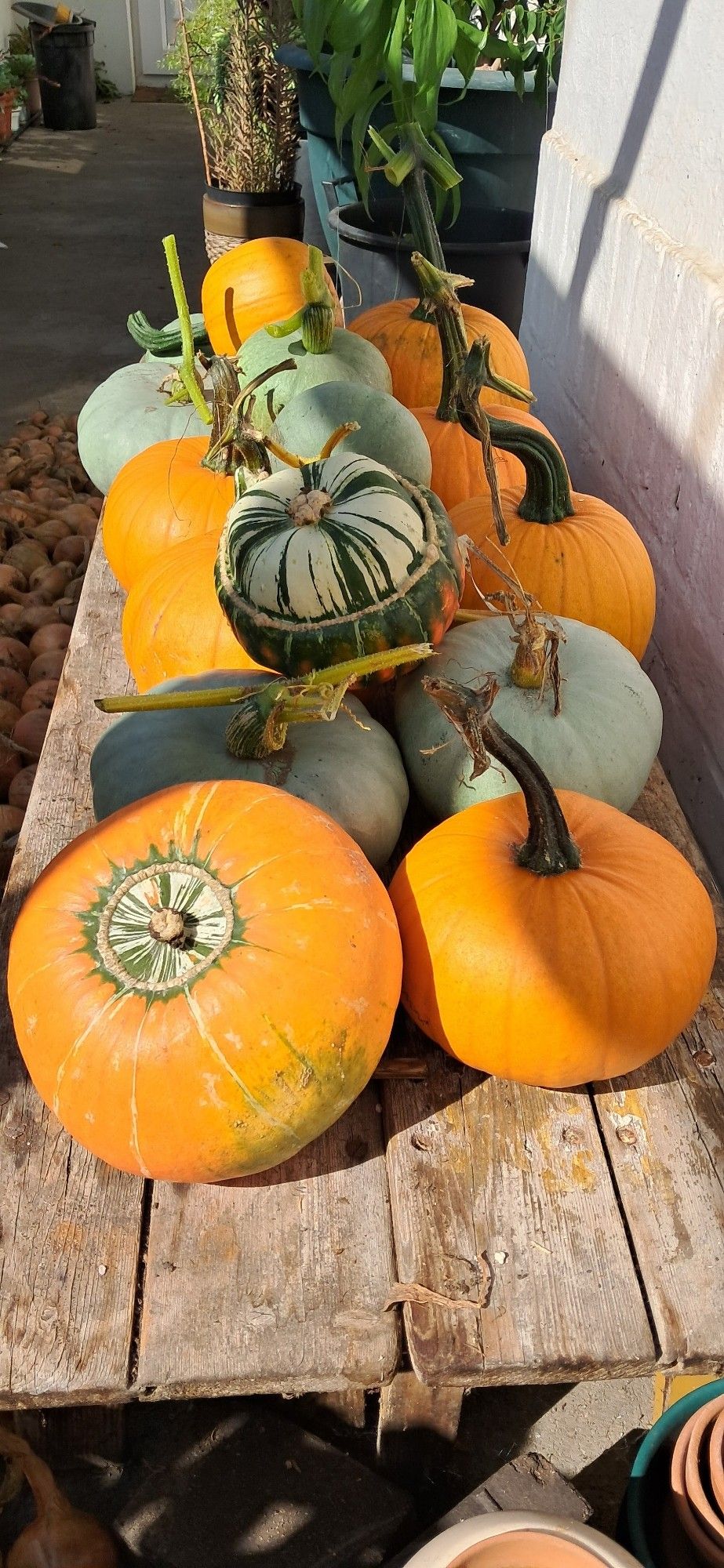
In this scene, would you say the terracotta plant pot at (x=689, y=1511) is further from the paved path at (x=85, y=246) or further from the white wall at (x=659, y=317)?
the paved path at (x=85, y=246)

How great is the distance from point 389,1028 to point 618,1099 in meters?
0.32

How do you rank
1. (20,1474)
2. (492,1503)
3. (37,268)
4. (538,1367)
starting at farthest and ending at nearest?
(37,268) < (20,1474) < (492,1503) < (538,1367)

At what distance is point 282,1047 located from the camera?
112cm

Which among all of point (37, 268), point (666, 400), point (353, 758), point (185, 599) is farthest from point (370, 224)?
point (37, 268)

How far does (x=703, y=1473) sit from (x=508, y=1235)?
55 cm

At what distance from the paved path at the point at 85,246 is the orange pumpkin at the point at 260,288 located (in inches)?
104

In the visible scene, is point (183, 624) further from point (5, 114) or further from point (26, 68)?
point (26, 68)

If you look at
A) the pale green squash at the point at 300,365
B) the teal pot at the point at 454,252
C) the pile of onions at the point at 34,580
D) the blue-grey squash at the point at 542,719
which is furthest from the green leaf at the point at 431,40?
the blue-grey squash at the point at 542,719

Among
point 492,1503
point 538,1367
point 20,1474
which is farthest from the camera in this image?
point 20,1474

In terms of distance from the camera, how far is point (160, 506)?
2057 millimetres

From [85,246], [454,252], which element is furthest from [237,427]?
[85,246]

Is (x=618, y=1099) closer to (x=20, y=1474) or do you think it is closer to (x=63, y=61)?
(x=20, y=1474)

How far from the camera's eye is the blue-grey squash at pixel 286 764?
1438mm

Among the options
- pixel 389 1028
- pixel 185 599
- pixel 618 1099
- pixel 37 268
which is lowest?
pixel 37 268
